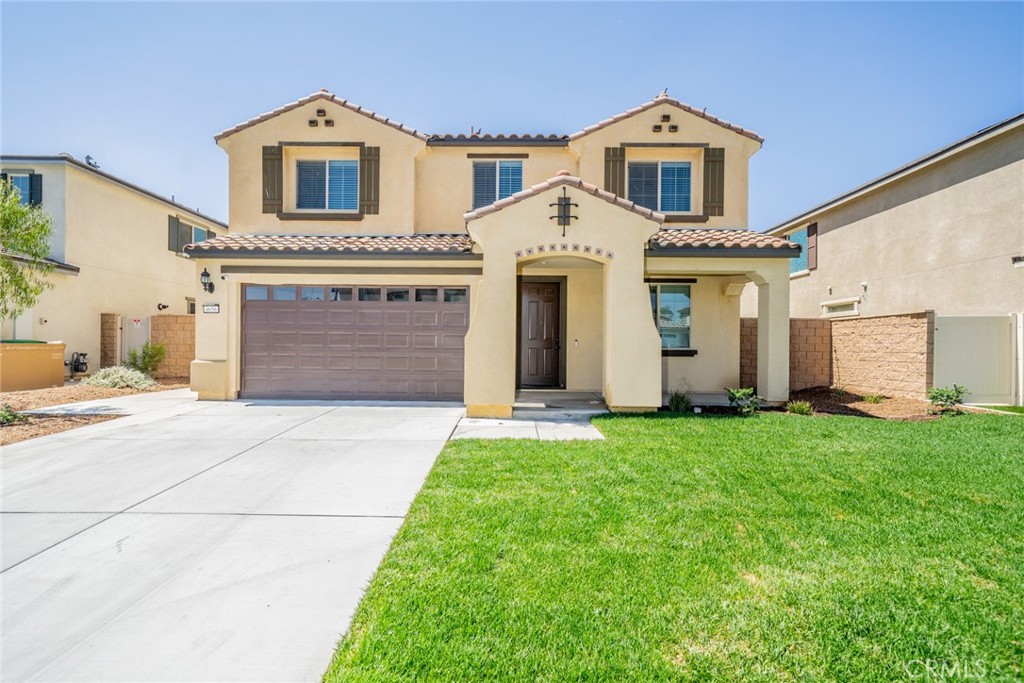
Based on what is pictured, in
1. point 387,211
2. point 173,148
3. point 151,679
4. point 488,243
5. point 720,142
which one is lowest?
point 151,679

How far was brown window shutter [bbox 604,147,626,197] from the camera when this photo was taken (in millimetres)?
12742

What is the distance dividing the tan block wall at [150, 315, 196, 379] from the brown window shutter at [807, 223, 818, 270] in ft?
77.4

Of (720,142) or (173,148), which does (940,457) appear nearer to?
(720,142)

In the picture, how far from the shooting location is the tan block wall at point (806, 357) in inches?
513

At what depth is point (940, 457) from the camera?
6.33 meters

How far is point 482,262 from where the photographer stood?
35.9 feet

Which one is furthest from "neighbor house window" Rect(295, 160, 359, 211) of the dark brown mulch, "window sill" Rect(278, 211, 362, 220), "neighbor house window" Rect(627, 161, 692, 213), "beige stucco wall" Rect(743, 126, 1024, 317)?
"beige stucco wall" Rect(743, 126, 1024, 317)

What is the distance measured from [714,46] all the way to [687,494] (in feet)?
35.8

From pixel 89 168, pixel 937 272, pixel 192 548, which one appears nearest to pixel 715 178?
pixel 937 272

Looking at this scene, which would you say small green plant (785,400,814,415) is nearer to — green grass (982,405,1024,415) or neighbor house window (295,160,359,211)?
green grass (982,405,1024,415)

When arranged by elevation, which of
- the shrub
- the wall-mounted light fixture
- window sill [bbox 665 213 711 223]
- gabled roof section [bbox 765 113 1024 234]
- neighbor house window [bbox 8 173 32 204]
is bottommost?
the shrub

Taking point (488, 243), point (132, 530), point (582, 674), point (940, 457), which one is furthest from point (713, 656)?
point (488, 243)

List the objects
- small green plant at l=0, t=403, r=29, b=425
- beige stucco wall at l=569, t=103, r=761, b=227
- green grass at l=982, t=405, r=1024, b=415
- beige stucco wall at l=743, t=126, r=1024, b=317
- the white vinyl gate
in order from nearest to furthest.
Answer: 1. small green plant at l=0, t=403, r=29, b=425
2. green grass at l=982, t=405, r=1024, b=415
3. the white vinyl gate
4. beige stucco wall at l=743, t=126, r=1024, b=317
5. beige stucco wall at l=569, t=103, r=761, b=227

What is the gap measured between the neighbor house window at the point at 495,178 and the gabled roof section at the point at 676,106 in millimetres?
1925
